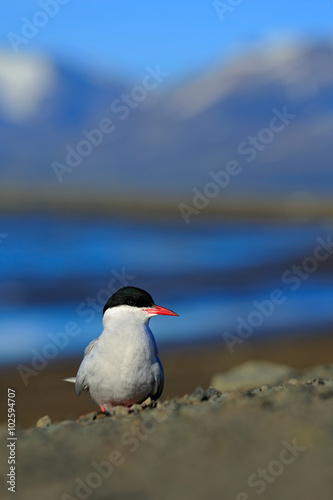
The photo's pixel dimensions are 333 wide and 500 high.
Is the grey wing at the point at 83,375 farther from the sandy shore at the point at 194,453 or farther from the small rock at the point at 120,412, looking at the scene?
the sandy shore at the point at 194,453

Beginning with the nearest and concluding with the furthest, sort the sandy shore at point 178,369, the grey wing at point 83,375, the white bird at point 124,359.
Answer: the white bird at point 124,359, the grey wing at point 83,375, the sandy shore at point 178,369

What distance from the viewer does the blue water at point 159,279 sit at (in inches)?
499

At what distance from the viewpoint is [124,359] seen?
5.12 meters

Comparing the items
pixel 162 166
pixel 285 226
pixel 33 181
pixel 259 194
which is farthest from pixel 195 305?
pixel 162 166

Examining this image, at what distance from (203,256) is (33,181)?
29.6 m

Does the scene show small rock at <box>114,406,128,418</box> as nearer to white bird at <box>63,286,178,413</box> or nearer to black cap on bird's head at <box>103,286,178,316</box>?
white bird at <box>63,286,178,413</box>

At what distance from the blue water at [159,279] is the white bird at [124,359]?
5.93 m

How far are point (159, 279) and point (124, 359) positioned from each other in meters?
11.3

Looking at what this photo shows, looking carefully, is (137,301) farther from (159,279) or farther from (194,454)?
(159,279)

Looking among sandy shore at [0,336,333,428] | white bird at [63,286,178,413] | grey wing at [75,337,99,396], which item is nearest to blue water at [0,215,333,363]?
sandy shore at [0,336,333,428]

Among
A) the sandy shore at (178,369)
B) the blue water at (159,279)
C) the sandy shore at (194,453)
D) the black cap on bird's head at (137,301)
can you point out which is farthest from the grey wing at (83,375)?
the blue water at (159,279)

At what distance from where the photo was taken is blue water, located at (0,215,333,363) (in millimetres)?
12680

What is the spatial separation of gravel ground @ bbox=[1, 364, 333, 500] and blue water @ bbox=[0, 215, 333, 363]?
7096 millimetres

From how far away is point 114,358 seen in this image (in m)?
5.14
